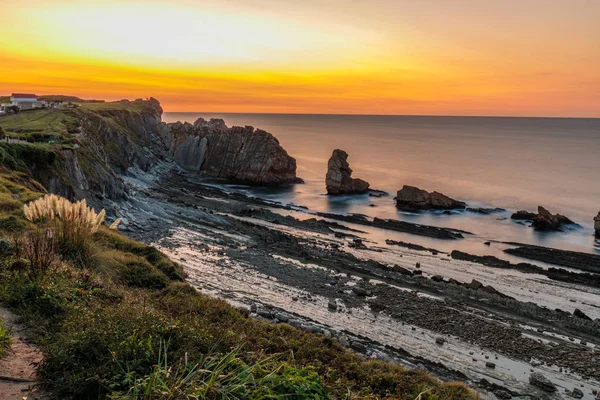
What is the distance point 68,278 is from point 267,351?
4570mm

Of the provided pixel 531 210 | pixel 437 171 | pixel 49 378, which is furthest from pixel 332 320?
pixel 437 171

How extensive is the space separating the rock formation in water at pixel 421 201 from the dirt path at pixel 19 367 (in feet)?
179

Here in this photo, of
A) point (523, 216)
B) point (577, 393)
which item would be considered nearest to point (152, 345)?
point (577, 393)

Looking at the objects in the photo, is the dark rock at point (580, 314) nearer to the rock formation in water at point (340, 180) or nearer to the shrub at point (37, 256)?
the shrub at point (37, 256)

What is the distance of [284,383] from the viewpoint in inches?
183

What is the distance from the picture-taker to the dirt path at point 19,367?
16.7 feet

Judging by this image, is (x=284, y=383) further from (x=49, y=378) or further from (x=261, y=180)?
(x=261, y=180)

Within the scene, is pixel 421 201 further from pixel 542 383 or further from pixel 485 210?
pixel 542 383

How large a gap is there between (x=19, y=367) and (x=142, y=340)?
169 cm

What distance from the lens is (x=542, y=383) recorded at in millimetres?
17656

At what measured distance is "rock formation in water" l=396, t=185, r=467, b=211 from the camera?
5791 cm

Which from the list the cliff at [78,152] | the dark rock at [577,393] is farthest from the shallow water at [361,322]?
the cliff at [78,152]

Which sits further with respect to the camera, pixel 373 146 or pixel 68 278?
pixel 373 146

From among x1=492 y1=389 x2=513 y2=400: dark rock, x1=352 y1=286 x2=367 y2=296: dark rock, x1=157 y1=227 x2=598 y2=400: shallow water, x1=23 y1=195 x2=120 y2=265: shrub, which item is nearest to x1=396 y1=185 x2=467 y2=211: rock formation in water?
x1=157 y1=227 x2=598 y2=400: shallow water
